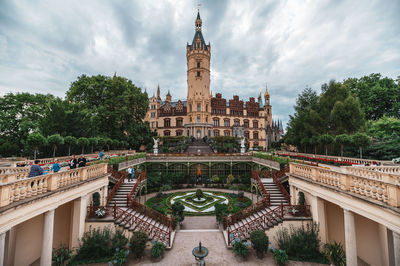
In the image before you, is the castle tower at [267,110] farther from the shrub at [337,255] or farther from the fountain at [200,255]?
the fountain at [200,255]

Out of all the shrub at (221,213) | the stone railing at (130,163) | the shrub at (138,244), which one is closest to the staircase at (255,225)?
the shrub at (221,213)

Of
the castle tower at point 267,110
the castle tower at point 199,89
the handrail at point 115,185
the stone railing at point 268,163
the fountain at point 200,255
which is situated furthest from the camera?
the castle tower at point 267,110

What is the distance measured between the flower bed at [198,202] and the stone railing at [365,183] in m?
8.38

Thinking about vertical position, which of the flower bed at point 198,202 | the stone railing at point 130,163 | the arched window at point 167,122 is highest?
the arched window at point 167,122

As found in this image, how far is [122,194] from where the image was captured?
45.4 ft

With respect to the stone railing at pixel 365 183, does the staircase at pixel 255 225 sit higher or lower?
lower

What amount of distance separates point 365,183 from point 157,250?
9.37 metres

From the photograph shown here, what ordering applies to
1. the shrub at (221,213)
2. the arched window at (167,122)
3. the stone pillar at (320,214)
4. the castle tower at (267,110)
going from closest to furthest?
the stone pillar at (320,214) → the shrub at (221,213) → the arched window at (167,122) → the castle tower at (267,110)

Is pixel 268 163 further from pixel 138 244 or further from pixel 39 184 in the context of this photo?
pixel 39 184

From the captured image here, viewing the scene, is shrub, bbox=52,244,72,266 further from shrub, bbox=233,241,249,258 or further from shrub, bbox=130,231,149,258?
shrub, bbox=233,241,249,258

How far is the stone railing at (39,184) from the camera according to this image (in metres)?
5.34

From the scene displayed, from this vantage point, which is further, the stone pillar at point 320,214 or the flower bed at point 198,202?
the flower bed at point 198,202

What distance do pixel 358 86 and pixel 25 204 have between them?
1797 inches

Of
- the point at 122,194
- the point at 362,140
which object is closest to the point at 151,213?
the point at 122,194
